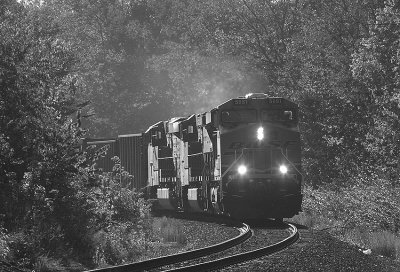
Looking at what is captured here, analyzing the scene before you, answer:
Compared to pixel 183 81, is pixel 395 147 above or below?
below

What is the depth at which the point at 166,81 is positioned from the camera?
87.4 m

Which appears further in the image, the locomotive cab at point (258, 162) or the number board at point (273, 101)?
the number board at point (273, 101)

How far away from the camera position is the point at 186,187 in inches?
1214

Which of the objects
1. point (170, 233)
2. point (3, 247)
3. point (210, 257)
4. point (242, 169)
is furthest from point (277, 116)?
point (3, 247)

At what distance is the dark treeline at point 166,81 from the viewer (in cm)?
1700

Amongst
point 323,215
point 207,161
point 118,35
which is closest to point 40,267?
point 207,161

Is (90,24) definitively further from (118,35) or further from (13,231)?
(13,231)

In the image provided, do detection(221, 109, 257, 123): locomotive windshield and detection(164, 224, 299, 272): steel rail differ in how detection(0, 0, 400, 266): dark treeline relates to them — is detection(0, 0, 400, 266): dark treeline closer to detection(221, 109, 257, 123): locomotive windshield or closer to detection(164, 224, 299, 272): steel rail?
detection(164, 224, 299, 272): steel rail

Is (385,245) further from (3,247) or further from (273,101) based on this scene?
(273,101)

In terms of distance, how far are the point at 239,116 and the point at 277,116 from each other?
4.01 ft

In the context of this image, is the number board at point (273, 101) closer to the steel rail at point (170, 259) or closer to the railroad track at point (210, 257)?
the railroad track at point (210, 257)

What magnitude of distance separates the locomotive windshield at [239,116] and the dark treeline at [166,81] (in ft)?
14.6

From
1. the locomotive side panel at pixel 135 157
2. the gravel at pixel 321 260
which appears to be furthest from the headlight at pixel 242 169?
the locomotive side panel at pixel 135 157

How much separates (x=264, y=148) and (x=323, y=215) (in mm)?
4674
